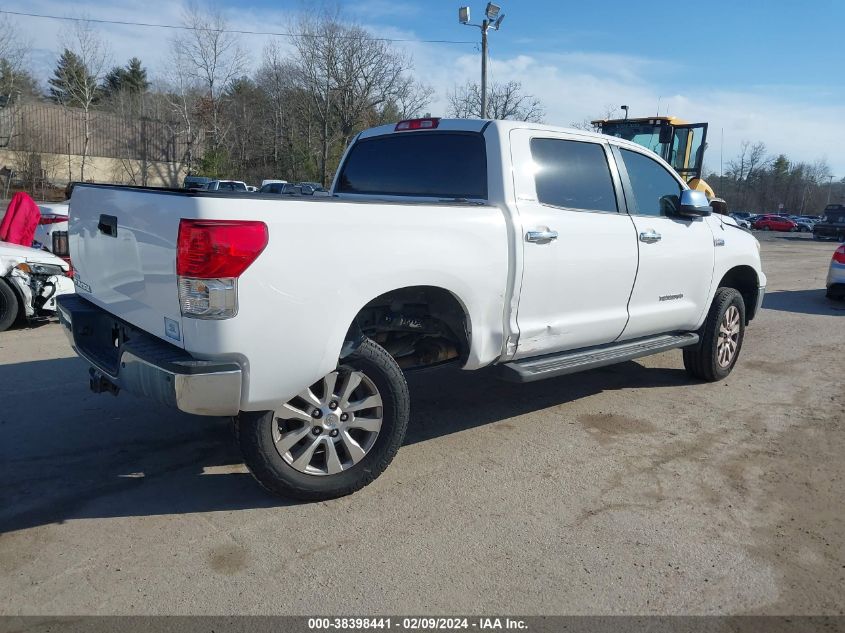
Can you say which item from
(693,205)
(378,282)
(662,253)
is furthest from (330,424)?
(693,205)

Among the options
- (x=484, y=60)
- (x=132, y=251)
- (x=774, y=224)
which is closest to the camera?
(x=132, y=251)

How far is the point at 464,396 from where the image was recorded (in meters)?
5.50

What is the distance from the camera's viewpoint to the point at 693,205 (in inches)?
205

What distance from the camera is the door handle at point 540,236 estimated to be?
13.4ft

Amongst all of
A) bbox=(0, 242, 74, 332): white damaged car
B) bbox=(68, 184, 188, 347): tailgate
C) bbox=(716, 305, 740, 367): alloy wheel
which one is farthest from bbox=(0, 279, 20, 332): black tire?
bbox=(716, 305, 740, 367): alloy wheel

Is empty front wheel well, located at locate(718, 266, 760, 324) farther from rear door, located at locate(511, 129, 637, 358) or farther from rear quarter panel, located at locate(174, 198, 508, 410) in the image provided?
rear quarter panel, located at locate(174, 198, 508, 410)

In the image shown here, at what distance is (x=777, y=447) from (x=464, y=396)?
7.53 ft

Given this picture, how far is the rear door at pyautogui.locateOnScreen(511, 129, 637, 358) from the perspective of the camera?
13.8ft

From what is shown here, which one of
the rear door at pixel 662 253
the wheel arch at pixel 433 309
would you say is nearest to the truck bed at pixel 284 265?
the wheel arch at pixel 433 309

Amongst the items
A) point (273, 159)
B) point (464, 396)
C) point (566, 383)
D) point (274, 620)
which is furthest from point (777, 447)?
point (273, 159)

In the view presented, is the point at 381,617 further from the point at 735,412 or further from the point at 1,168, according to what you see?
the point at 1,168

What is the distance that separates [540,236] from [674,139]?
1275 cm

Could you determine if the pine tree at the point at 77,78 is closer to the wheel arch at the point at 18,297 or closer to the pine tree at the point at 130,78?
the pine tree at the point at 130,78

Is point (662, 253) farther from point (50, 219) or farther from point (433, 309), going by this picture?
point (50, 219)
